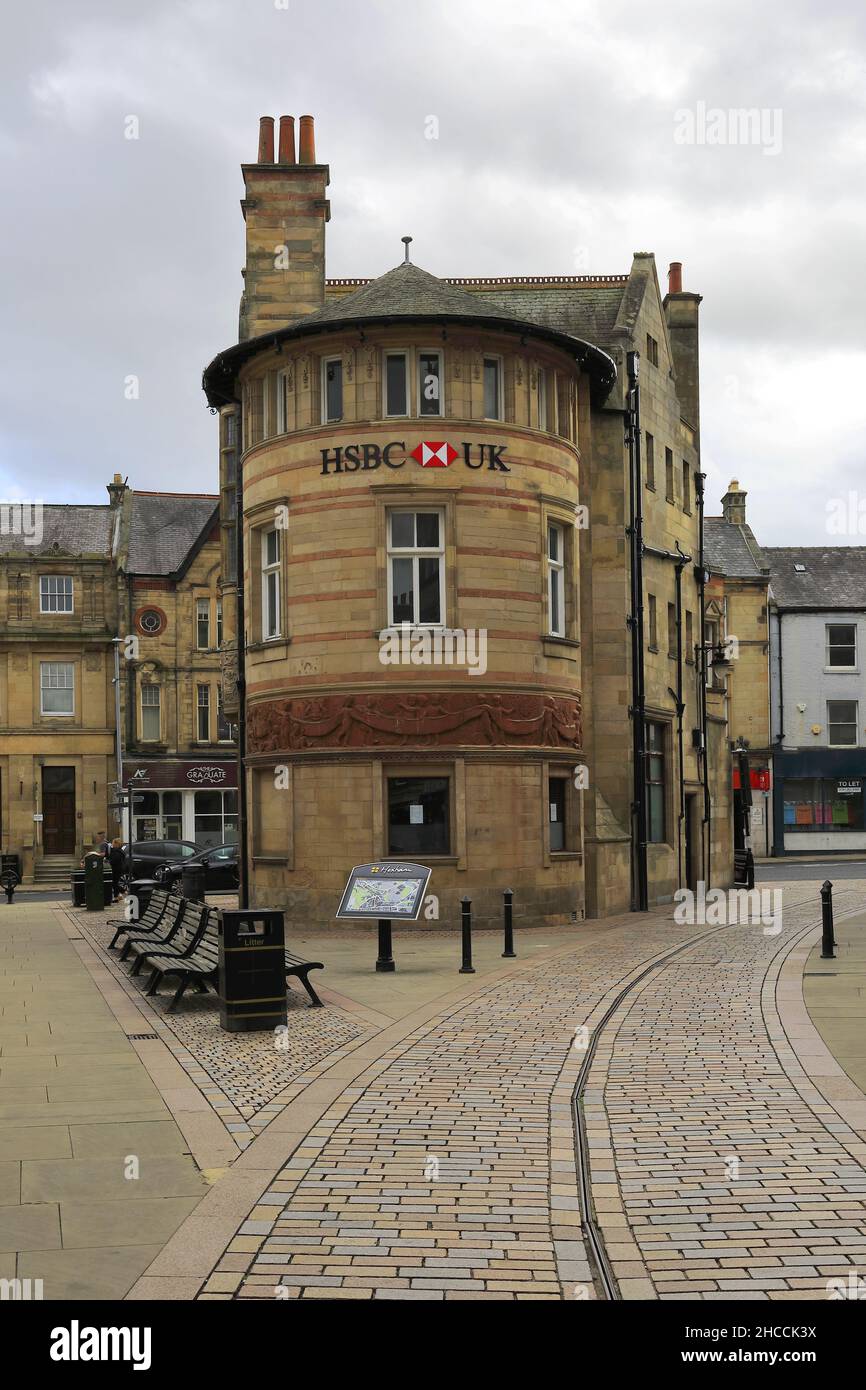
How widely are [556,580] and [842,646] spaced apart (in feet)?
110

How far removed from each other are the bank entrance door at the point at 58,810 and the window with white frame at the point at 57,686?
2.13 m

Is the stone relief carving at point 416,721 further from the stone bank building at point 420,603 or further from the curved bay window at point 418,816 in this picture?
the curved bay window at point 418,816

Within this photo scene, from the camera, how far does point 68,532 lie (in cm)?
A: 5294

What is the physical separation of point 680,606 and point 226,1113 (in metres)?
23.8

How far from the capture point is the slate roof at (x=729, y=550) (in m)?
54.9

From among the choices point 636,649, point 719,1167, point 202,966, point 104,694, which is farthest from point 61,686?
point 719,1167

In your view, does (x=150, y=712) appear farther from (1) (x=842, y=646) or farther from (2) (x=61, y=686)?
(1) (x=842, y=646)

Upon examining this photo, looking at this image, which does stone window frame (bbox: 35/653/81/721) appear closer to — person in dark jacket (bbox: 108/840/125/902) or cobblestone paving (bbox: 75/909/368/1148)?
person in dark jacket (bbox: 108/840/125/902)

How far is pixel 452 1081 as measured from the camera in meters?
10.4

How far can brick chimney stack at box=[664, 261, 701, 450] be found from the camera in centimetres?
3384

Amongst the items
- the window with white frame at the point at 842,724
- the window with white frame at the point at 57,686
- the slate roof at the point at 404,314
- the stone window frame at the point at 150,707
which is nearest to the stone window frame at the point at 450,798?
the slate roof at the point at 404,314

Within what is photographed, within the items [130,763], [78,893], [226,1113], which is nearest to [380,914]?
[226,1113]

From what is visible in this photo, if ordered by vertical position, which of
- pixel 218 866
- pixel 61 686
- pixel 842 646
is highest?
pixel 842 646
